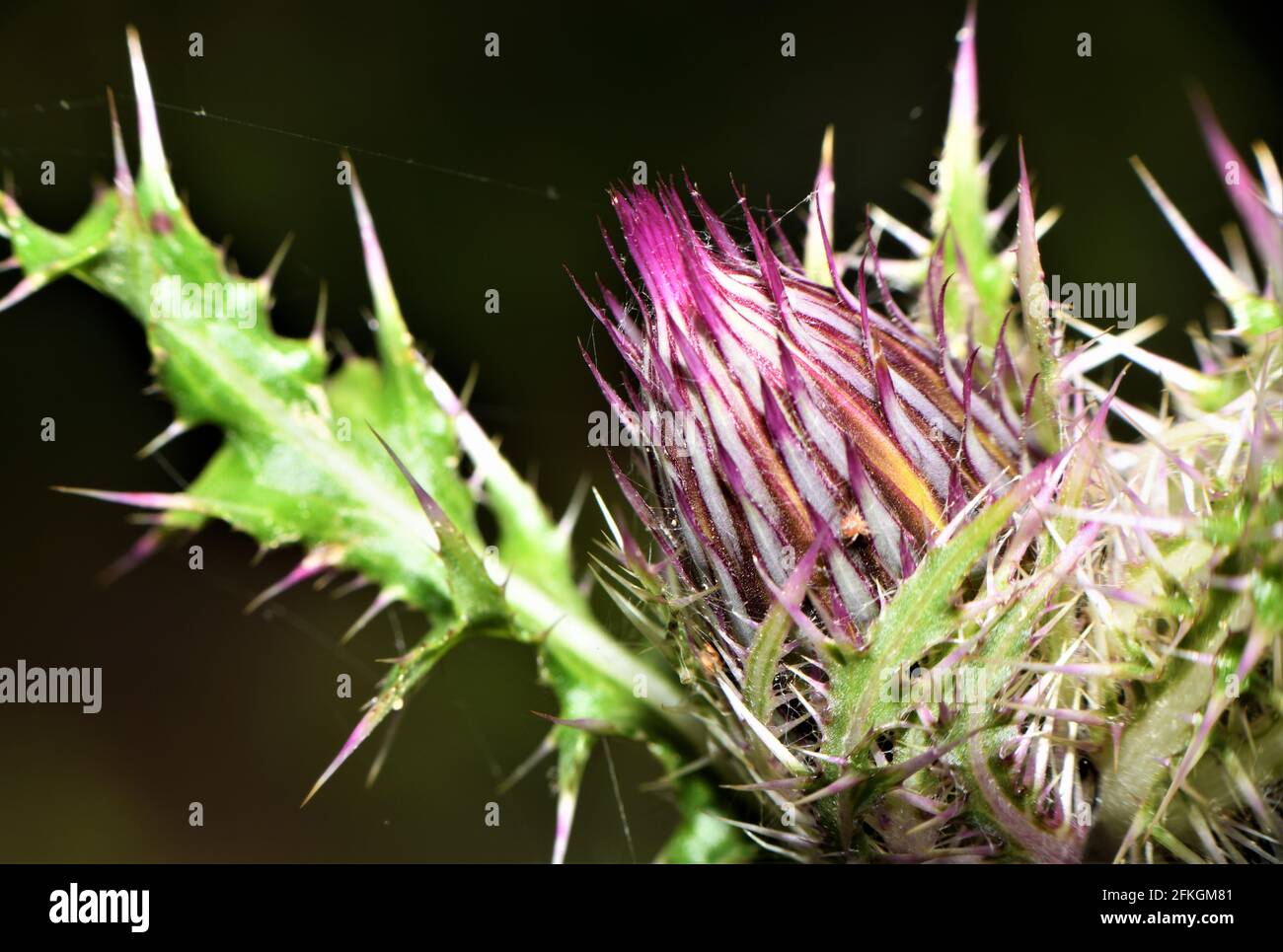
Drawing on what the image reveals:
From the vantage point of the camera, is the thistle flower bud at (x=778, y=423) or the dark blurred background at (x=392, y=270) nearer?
the thistle flower bud at (x=778, y=423)

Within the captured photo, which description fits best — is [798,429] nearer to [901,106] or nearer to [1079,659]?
[1079,659]

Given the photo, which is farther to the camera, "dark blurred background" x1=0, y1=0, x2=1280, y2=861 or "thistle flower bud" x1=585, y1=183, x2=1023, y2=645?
"dark blurred background" x1=0, y1=0, x2=1280, y2=861

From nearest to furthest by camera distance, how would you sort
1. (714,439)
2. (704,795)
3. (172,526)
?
(714,439)
(704,795)
(172,526)
